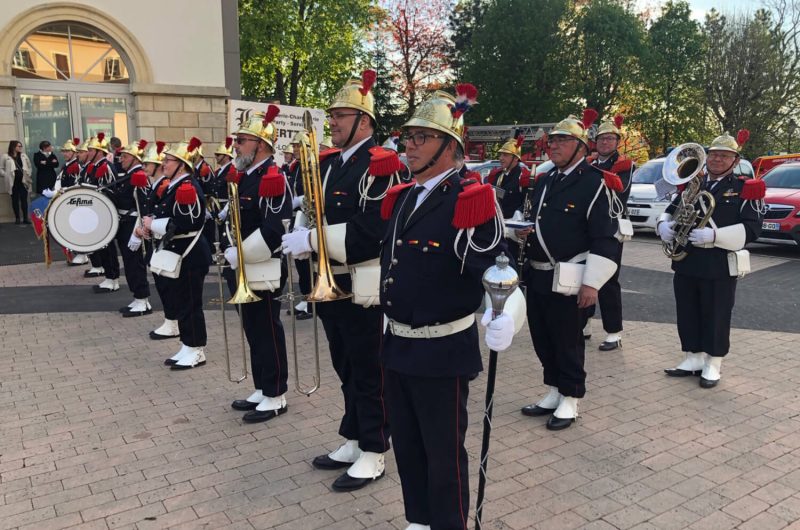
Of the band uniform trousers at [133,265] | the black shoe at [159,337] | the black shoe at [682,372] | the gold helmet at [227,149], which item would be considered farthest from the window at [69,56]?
the black shoe at [682,372]

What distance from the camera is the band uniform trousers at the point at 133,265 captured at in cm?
860

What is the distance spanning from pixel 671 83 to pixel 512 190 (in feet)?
96.5

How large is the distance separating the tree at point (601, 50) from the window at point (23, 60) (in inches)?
982

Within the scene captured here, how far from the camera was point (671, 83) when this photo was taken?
33719mm

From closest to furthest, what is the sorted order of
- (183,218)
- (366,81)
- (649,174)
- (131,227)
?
(366,81)
(183,218)
(131,227)
(649,174)

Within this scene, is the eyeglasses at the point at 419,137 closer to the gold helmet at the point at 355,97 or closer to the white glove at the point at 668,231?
the gold helmet at the point at 355,97

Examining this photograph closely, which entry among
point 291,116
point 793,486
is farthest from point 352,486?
point 291,116

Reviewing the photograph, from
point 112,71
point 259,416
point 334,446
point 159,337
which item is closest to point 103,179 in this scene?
point 159,337

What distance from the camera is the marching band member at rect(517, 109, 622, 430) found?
4676 millimetres

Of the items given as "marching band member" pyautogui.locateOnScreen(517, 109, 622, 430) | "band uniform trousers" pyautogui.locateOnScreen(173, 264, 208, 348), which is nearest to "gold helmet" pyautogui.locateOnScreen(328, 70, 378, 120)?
"marching band member" pyautogui.locateOnScreen(517, 109, 622, 430)

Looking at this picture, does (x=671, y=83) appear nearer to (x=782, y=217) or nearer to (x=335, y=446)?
(x=782, y=217)

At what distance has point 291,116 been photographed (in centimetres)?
1226

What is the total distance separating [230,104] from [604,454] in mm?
8801

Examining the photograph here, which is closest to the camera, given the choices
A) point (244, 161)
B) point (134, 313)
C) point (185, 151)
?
point (244, 161)
